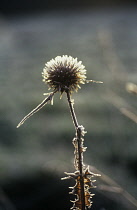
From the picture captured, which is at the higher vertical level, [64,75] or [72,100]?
[64,75]

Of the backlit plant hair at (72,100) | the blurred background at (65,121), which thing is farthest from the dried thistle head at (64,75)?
the blurred background at (65,121)

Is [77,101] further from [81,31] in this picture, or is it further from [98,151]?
[81,31]

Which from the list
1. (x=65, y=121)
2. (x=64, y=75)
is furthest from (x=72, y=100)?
(x=65, y=121)

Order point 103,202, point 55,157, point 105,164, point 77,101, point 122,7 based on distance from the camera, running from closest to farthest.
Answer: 1. point 103,202
2. point 105,164
3. point 55,157
4. point 77,101
5. point 122,7

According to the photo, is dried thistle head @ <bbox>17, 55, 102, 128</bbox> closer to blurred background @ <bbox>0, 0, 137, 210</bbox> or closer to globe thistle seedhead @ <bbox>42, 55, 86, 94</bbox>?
globe thistle seedhead @ <bbox>42, 55, 86, 94</bbox>

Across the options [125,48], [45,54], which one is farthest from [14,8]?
[125,48]

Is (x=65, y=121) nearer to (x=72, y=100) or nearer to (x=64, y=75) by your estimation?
(x=64, y=75)

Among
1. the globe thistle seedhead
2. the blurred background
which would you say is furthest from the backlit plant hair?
the blurred background
